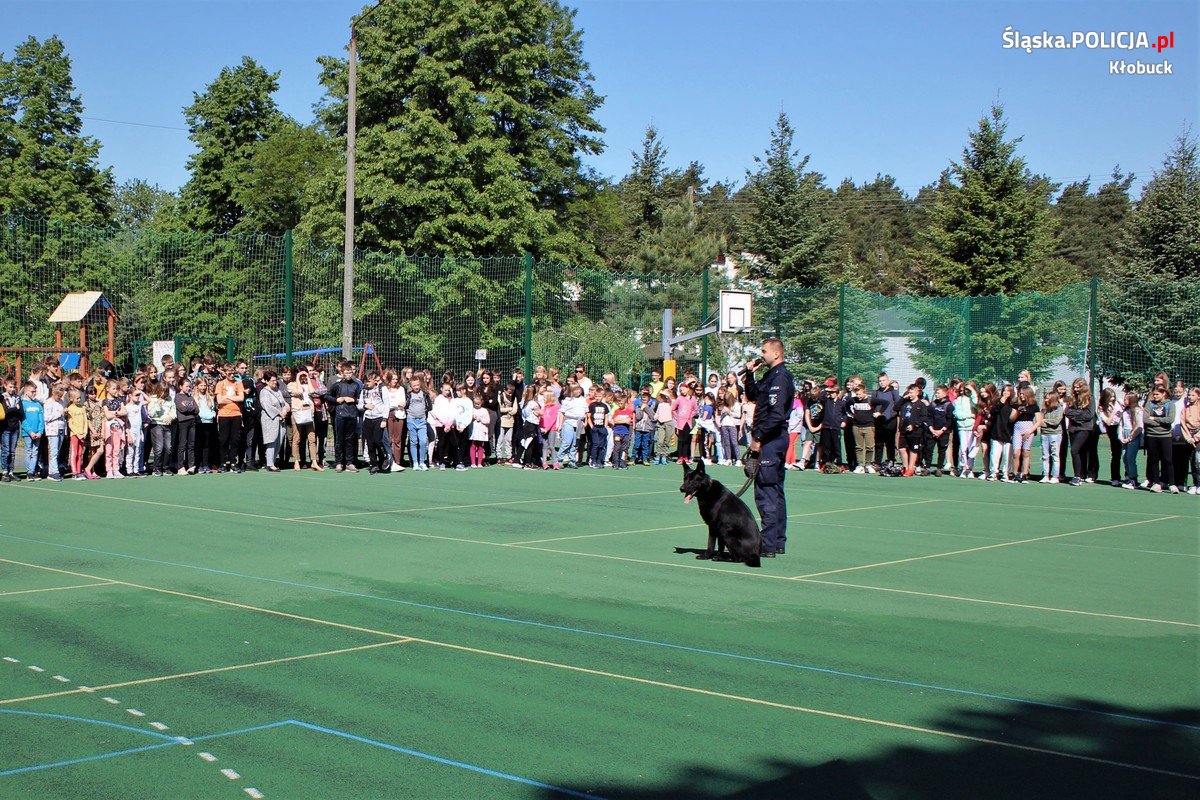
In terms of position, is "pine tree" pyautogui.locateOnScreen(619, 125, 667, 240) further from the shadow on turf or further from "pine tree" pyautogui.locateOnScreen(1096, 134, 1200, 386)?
the shadow on turf

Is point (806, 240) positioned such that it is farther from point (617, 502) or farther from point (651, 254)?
point (617, 502)

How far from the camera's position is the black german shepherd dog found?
11.7 metres

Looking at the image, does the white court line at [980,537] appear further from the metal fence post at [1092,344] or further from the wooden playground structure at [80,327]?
the wooden playground structure at [80,327]

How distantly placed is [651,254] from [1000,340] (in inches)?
1326

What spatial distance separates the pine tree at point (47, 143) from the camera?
49375 mm

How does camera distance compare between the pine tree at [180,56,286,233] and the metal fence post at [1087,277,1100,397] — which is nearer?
the metal fence post at [1087,277,1100,397]

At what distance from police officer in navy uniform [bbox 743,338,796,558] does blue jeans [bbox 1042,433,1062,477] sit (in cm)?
1266

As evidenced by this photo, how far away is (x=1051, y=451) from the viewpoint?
23109 millimetres

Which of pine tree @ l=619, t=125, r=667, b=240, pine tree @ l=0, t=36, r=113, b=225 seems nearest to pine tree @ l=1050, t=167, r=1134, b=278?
pine tree @ l=619, t=125, r=667, b=240

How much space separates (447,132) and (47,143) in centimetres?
2140

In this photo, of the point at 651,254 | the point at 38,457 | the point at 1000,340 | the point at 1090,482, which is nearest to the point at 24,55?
the point at 651,254

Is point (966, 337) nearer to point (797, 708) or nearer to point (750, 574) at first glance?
point (750, 574)

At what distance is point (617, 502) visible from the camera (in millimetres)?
18078

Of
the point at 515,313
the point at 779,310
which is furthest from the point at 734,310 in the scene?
the point at 515,313
